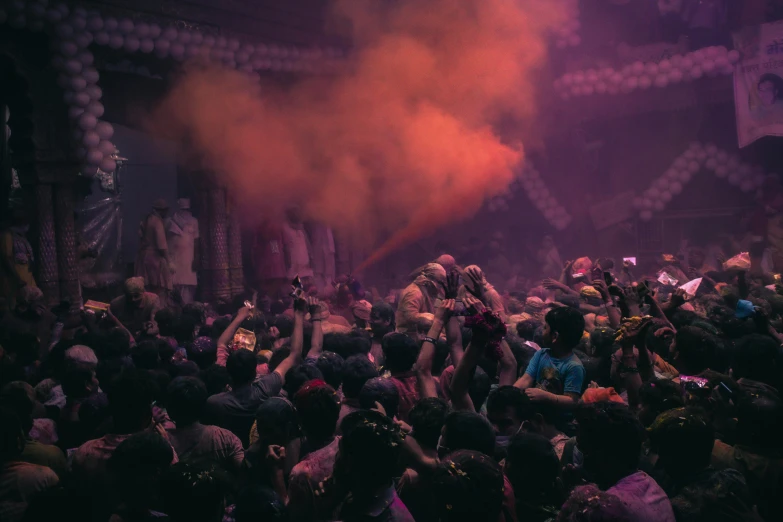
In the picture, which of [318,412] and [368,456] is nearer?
[368,456]

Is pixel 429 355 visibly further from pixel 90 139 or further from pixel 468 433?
pixel 90 139

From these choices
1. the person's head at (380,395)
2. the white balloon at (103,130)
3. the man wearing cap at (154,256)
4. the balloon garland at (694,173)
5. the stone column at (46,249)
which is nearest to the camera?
the person's head at (380,395)

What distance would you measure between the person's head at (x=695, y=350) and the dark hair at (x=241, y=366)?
293 cm

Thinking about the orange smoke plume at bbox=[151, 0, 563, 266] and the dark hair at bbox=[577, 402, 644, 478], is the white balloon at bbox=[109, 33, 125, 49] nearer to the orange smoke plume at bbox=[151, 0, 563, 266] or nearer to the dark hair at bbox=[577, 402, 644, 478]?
the orange smoke plume at bbox=[151, 0, 563, 266]

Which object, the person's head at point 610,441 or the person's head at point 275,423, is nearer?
the person's head at point 610,441

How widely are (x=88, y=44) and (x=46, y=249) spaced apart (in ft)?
11.3

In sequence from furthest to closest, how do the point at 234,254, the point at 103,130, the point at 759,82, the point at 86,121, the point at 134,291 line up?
the point at 759,82
the point at 234,254
the point at 103,130
the point at 86,121
the point at 134,291

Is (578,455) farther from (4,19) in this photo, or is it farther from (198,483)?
(4,19)

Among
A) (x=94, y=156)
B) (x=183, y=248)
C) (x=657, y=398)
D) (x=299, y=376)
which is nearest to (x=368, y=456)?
(x=299, y=376)

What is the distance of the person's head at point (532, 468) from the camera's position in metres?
2.74

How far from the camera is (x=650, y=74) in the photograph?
48.8 feet

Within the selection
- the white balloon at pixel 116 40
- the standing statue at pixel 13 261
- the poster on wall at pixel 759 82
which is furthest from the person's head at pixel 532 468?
the poster on wall at pixel 759 82

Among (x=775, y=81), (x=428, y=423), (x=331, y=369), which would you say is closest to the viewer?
(x=428, y=423)

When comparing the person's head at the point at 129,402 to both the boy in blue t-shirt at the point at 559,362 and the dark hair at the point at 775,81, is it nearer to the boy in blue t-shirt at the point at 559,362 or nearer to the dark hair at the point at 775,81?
the boy in blue t-shirt at the point at 559,362
